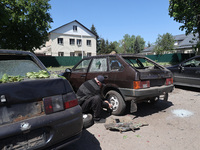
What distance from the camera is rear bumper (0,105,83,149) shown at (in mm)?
1685

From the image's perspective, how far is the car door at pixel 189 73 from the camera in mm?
6694

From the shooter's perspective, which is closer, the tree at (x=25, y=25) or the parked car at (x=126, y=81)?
the parked car at (x=126, y=81)

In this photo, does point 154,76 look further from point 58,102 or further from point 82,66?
point 58,102

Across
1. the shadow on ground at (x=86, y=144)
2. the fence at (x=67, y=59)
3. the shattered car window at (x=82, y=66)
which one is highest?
the fence at (x=67, y=59)

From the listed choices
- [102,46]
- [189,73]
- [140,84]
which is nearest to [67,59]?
[189,73]

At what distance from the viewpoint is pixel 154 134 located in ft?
10.8

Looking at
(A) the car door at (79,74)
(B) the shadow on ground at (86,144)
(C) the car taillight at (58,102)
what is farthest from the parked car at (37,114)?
(A) the car door at (79,74)

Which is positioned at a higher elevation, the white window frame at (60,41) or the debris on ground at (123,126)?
the white window frame at (60,41)

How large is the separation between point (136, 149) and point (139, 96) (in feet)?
4.44

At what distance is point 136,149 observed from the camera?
2.78 metres

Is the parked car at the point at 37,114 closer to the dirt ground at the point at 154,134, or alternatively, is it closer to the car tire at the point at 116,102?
the dirt ground at the point at 154,134

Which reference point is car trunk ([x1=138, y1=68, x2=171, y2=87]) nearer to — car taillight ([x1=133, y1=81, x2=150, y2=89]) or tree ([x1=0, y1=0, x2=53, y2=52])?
car taillight ([x1=133, y1=81, x2=150, y2=89])

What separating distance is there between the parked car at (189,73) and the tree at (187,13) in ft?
29.3

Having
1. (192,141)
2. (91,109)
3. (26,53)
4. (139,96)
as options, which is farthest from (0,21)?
(192,141)
